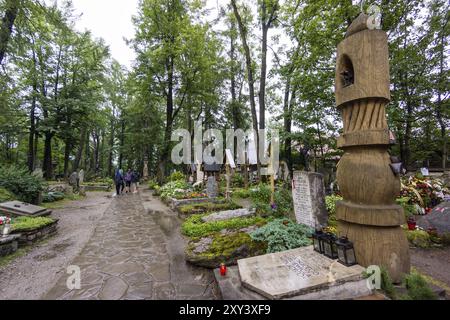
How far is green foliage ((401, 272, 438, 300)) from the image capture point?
7.39 ft

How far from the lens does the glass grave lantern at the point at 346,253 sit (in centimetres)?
282

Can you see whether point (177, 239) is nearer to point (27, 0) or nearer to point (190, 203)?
point (190, 203)

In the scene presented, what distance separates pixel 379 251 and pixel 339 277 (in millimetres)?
709

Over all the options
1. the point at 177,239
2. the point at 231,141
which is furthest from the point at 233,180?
the point at 177,239

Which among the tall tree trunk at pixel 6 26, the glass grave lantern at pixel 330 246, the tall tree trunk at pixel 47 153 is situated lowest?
the glass grave lantern at pixel 330 246

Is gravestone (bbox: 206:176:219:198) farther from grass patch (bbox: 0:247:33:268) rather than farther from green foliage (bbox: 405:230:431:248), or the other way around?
green foliage (bbox: 405:230:431:248)

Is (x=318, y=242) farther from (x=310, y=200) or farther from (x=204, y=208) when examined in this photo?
(x=204, y=208)

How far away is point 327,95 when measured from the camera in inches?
418

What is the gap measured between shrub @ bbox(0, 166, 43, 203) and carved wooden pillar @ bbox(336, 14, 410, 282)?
11690 mm

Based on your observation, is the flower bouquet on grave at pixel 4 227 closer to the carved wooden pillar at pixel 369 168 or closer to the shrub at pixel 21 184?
the shrub at pixel 21 184

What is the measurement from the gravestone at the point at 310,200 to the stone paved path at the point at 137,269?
8.74ft

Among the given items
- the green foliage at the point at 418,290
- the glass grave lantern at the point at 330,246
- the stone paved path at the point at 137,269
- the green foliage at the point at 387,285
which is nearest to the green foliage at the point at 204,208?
the stone paved path at the point at 137,269

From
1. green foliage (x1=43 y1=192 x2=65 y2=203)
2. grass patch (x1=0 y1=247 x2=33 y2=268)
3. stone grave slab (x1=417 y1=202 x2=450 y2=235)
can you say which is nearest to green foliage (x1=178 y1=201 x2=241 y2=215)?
grass patch (x1=0 y1=247 x2=33 y2=268)

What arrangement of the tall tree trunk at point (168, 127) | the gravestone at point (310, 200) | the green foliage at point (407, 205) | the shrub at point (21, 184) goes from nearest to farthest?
1. the gravestone at point (310, 200)
2. the green foliage at point (407, 205)
3. the shrub at point (21, 184)
4. the tall tree trunk at point (168, 127)
